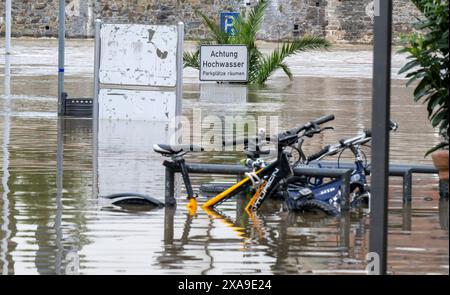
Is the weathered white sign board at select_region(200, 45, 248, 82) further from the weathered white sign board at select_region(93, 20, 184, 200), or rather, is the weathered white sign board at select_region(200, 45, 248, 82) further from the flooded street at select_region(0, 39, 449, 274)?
the weathered white sign board at select_region(93, 20, 184, 200)

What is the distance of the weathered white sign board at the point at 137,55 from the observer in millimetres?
19344

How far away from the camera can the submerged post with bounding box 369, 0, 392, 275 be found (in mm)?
7203

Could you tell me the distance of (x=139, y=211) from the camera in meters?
12.3

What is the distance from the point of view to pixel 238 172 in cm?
1279

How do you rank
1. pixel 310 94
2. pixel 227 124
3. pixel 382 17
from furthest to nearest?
1. pixel 310 94
2. pixel 227 124
3. pixel 382 17

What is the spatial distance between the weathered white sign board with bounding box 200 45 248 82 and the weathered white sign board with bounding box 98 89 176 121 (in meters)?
7.85

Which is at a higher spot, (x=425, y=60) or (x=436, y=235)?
(x=425, y=60)

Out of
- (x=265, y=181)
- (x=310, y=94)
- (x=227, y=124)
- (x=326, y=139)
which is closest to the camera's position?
(x=265, y=181)

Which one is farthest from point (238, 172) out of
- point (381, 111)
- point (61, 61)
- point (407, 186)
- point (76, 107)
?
point (76, 107)

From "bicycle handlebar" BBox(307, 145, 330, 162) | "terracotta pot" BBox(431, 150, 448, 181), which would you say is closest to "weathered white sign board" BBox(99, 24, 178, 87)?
"bicycle handlebar" BBox(307, 145, 330, 162)

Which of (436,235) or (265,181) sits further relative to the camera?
(265,181)
